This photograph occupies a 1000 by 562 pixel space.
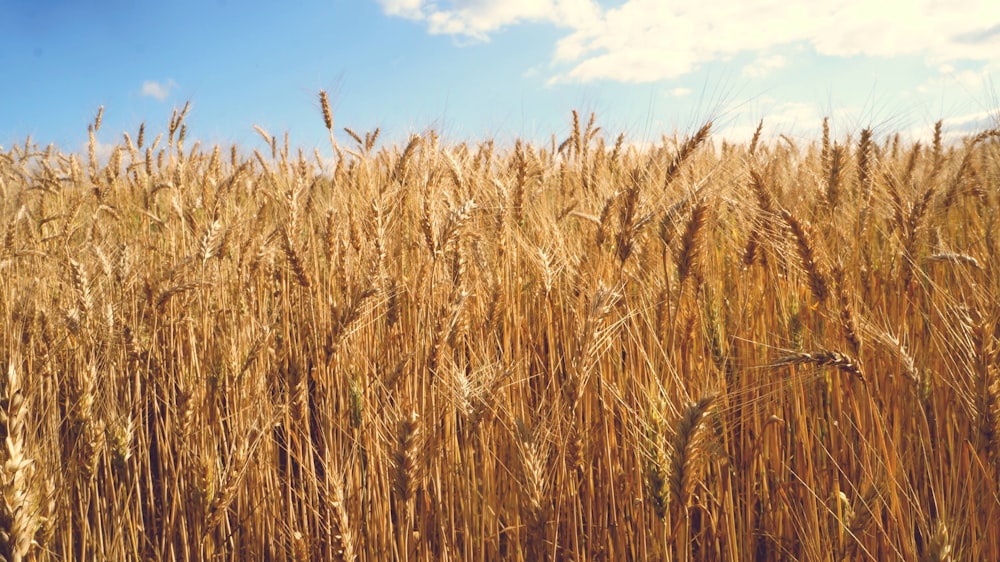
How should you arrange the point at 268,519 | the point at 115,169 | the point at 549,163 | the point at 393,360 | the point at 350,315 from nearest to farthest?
the point at 350,315 < the point at 268,519 < the point at 393,360 < the point at 115,169 < the point at 549,163

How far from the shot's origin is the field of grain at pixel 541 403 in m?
1.27

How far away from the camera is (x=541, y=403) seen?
1439 mm

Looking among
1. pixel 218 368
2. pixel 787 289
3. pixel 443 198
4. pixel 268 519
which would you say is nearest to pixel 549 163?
pixel 443 198

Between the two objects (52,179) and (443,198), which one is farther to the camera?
(52,179)

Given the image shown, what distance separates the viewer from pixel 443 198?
2.85 m

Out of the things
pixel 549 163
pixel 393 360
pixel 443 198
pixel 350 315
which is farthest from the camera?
pixel 549 163

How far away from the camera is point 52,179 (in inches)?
→ 173

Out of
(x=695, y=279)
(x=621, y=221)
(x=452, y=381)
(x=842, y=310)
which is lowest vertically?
(x=452, y=381)

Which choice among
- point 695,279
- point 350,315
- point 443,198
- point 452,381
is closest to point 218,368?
point 350,315

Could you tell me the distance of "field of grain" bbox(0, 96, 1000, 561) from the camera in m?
1.27

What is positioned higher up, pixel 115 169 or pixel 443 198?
pixel 115 169

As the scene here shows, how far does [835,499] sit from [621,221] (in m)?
0.86

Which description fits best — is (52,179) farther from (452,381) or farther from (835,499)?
(835,499)

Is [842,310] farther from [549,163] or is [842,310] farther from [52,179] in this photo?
[52,179]
